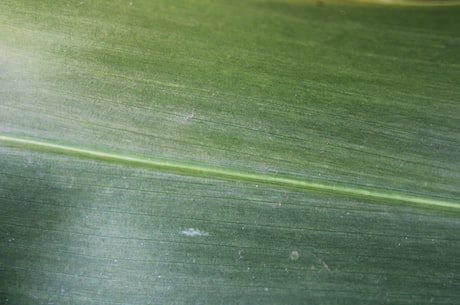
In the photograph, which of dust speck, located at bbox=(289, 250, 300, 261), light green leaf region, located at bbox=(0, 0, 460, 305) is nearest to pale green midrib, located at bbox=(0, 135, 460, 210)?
light green leaf region, located at bbox=(0, 0, 460, 305)

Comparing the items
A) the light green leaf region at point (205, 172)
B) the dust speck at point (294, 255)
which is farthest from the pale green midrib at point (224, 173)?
the dust speck at point (294, 255)

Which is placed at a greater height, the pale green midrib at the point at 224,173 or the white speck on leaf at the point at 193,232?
the pale green midrib at the point at 224,173

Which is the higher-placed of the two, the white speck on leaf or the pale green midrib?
the pale green midrib

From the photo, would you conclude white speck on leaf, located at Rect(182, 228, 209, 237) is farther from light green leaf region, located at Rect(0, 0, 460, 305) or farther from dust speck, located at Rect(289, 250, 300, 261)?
→ dust speck, located at Rect(289, 250, 300, 261)

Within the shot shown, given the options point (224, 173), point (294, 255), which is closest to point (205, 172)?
point (224, 173)

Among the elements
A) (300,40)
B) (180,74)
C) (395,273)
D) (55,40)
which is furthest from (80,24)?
(395,273)

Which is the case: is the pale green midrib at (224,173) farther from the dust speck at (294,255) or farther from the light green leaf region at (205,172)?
the dust speck at (294,255)

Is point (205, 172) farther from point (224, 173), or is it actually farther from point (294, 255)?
point (294, 255)
